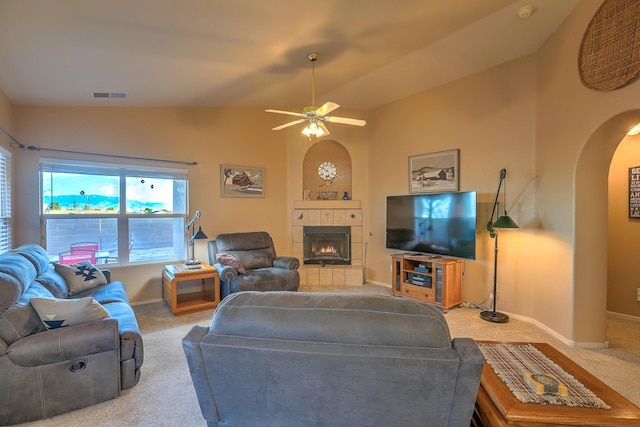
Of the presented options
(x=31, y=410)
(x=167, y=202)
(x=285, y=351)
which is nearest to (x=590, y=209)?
(x=285, y=351)

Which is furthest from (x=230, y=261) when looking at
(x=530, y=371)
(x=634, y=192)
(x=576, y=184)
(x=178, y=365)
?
(x=634, y=192)

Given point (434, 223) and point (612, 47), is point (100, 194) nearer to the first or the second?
point (434, 223)

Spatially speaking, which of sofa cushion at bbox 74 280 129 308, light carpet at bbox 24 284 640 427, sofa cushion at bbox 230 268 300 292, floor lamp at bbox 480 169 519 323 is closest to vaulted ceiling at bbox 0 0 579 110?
floor lamp at bbox 480 169 519 323

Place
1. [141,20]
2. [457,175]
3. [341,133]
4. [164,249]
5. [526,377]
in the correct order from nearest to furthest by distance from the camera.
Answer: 1. [526,377]
2. [141,20]
3. [457,175]
4. [164,249]
5. [341,133]

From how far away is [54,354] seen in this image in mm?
1960

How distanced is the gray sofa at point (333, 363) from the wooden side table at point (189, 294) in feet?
9.79

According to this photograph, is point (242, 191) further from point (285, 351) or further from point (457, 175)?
point (285, 351)

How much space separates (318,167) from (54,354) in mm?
4658

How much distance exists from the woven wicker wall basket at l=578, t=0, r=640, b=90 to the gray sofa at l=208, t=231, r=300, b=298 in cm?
402

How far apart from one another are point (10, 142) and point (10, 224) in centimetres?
96

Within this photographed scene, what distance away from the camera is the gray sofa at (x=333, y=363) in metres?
1.02

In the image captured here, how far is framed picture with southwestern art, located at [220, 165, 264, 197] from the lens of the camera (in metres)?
5.03

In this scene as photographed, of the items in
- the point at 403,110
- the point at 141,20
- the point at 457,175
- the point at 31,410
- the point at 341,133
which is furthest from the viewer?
the point at 341,133

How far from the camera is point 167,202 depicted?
468cm
